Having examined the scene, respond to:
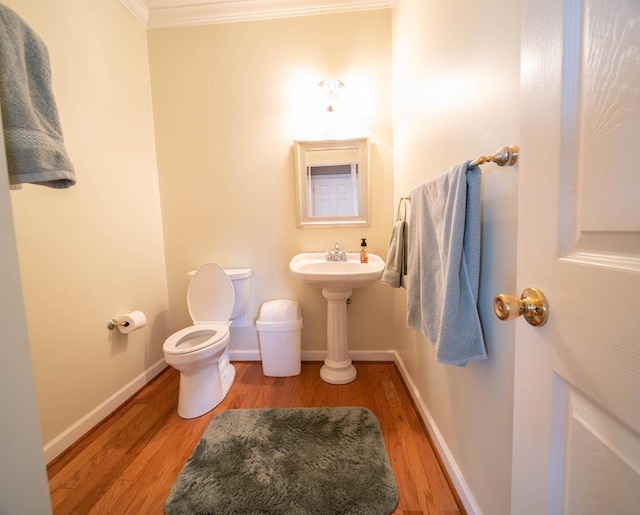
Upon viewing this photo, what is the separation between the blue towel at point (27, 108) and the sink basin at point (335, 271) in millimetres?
1106

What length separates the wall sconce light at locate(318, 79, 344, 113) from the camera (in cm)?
174

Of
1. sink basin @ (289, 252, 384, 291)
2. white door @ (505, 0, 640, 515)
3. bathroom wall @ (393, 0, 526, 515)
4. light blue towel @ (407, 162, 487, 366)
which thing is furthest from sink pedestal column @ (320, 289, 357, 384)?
white door @ (505, 0, 640, 515)

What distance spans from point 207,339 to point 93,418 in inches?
26.3

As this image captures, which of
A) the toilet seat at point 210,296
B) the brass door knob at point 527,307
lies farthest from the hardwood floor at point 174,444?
the brass door knob at point 527,307

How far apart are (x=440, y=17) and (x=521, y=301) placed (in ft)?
3.95

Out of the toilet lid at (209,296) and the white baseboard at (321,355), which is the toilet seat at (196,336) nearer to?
the toilet lid at (209,296)

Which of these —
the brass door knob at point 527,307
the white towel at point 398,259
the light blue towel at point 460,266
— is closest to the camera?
the brass door knob at point 527,307

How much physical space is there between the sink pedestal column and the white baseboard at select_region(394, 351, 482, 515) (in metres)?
0.42

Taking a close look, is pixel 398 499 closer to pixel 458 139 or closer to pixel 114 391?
pixel 458 139

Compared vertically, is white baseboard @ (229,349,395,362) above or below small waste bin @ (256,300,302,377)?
below

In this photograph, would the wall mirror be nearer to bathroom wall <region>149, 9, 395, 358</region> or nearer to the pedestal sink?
bathroom wall <region>149, 9, 395, 358</region>

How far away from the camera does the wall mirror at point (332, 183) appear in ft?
6.03

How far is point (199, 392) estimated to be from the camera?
1461mm

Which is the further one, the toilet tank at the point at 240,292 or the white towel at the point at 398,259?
the toilet tank at the point at 240,292
